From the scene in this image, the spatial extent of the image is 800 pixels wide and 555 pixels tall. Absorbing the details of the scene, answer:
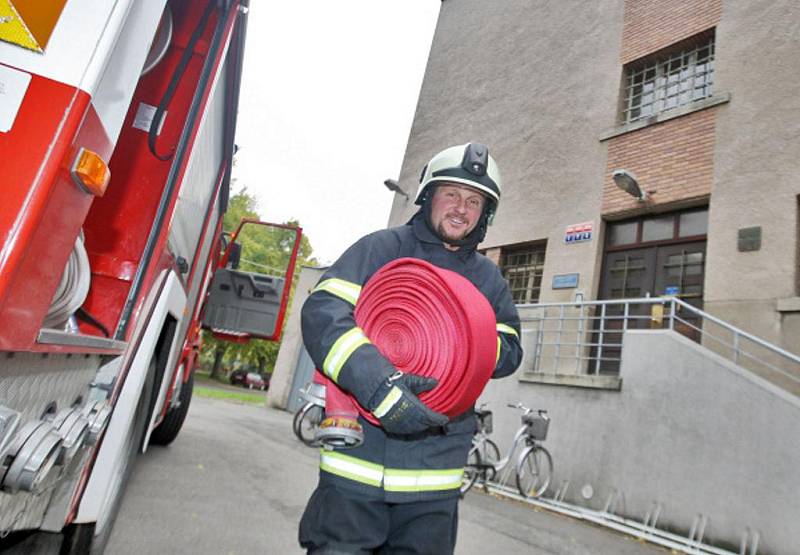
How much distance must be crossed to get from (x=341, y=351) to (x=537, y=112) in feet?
35.2

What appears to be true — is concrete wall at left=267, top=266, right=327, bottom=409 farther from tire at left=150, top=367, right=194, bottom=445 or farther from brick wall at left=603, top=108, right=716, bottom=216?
tire at left=150, top=367, right=194, bottom=445

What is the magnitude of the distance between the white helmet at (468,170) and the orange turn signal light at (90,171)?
1.21 metres

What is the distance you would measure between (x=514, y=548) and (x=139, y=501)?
3151 mm

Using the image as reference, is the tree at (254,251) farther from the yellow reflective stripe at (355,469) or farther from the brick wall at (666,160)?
the yellow reflective stripe at (355,469)

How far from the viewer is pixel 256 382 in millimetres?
36531

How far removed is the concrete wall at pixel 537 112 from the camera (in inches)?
372

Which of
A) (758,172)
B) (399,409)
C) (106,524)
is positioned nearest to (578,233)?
(758,172)

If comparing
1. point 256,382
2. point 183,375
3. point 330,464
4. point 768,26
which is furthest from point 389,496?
point 256,382

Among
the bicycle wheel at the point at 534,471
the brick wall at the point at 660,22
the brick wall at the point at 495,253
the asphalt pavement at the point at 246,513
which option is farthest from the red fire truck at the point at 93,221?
the brick wall at the point at 660,22

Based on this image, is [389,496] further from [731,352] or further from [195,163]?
[731,352]

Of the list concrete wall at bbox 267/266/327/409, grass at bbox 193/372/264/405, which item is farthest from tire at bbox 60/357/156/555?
grass at bbox 193/372/264/405

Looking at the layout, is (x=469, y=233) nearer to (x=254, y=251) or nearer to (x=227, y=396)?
(x=227, y=396)

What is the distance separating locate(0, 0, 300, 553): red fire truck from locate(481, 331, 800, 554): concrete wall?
18.1ft

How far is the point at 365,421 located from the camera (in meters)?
1.76
